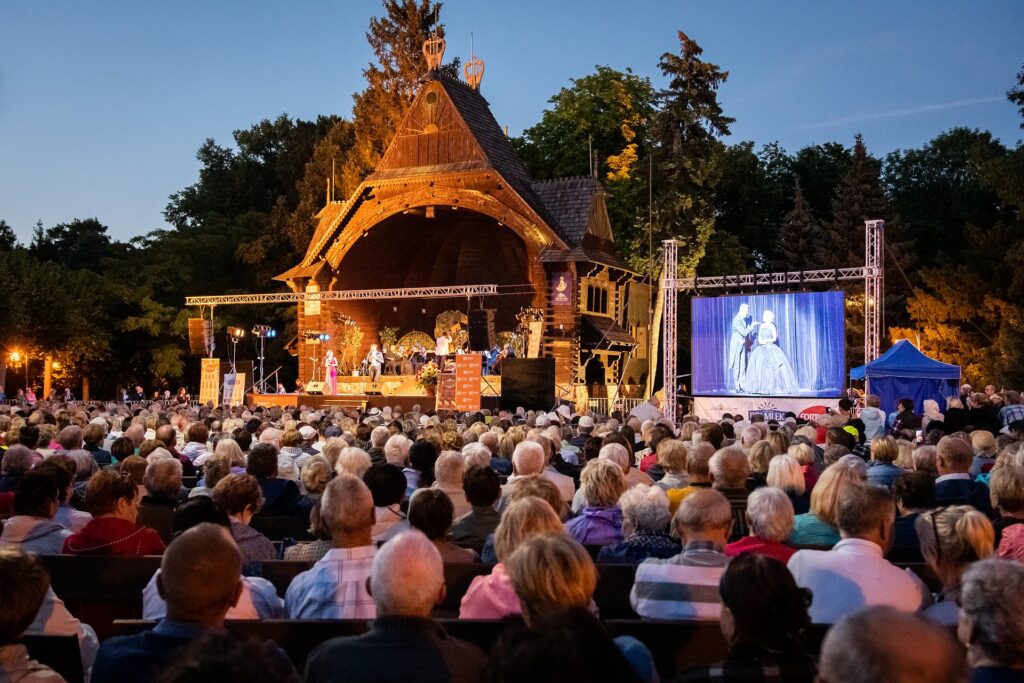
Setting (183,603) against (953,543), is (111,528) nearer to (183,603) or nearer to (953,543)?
(183,603)

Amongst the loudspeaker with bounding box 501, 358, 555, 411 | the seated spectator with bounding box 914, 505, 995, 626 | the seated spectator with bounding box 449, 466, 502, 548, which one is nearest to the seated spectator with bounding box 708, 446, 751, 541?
the seated spectator with bounding box 449, 466, 502, 548

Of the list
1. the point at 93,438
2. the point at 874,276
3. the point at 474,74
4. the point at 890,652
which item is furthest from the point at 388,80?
the point at 890,652

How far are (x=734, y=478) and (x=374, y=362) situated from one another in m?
26.3

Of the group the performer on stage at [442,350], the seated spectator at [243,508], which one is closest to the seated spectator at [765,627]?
the seated spectator at [243,508]

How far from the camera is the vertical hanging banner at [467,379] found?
21438 millimetres

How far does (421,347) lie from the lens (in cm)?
3284

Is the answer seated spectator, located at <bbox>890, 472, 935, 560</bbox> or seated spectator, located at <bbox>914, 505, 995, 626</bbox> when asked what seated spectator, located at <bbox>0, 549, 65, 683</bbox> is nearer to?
seated spectator, located at <bbox>914, 505, 995, 626</bbox>

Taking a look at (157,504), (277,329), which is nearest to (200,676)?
(157,504)

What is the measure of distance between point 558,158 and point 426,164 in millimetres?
12295

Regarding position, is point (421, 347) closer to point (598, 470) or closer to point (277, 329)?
point (277, 329)

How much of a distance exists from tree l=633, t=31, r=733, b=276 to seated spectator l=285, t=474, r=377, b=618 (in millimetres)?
33134

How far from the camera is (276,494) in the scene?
6848 mm

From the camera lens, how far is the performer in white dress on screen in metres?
22.8

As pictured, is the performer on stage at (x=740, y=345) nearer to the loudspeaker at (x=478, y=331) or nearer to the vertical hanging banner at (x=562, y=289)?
the vertical hanging banner at (x=562, y=289)
